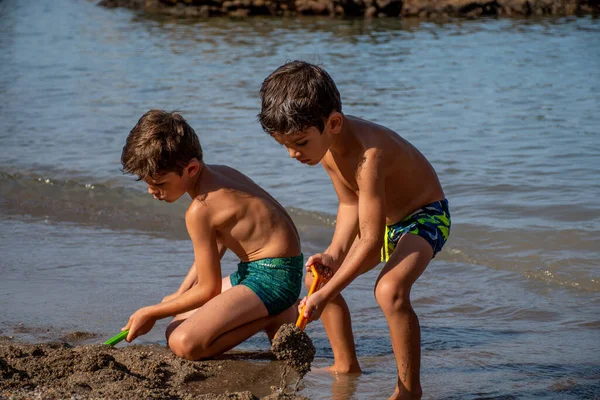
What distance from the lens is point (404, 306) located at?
307 cm

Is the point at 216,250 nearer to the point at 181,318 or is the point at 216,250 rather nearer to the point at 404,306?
the point at 181,318

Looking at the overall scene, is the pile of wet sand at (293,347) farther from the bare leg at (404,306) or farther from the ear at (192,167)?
the ear at (192,167)

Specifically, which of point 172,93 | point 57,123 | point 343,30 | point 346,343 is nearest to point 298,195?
point 346,343

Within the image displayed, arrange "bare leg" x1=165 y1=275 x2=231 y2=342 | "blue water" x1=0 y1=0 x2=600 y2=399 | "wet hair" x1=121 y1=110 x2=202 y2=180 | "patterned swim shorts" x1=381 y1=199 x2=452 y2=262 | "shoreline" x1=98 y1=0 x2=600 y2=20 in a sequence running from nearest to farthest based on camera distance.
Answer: "patterned swim shorts" x1=381 y1=199 x2=452 y2=262 → "wet hair" x1=121 y1=110 x2=202 y2=180 → "bare leg" x1=165 y1=275 x2=231 y2=342 → "blue water" x1=0 y1=0 x2=600 y2=399 → "shoreline" x1=98 y1=0 x2=600 y2=20

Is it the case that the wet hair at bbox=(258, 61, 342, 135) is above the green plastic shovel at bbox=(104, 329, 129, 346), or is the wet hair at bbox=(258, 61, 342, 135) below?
above

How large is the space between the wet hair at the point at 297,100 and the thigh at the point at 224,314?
33.5 inches

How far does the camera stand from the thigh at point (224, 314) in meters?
3.54

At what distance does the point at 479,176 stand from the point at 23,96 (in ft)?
22.6

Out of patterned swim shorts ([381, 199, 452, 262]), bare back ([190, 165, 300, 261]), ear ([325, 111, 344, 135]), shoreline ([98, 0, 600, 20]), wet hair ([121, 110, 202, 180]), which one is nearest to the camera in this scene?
ear ([325, 111, 344, 135])

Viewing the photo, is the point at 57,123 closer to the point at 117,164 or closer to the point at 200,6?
the point at 117,164

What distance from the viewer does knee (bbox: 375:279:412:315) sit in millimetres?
3045

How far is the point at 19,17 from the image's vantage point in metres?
24.4

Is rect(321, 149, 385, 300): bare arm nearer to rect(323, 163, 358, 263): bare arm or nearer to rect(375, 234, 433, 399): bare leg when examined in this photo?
rect(375, 234, 433, 399): bare leg

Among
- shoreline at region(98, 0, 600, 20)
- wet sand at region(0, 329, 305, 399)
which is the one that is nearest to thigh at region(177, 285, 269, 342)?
wet sand at region(0, 329, 305, 399)
